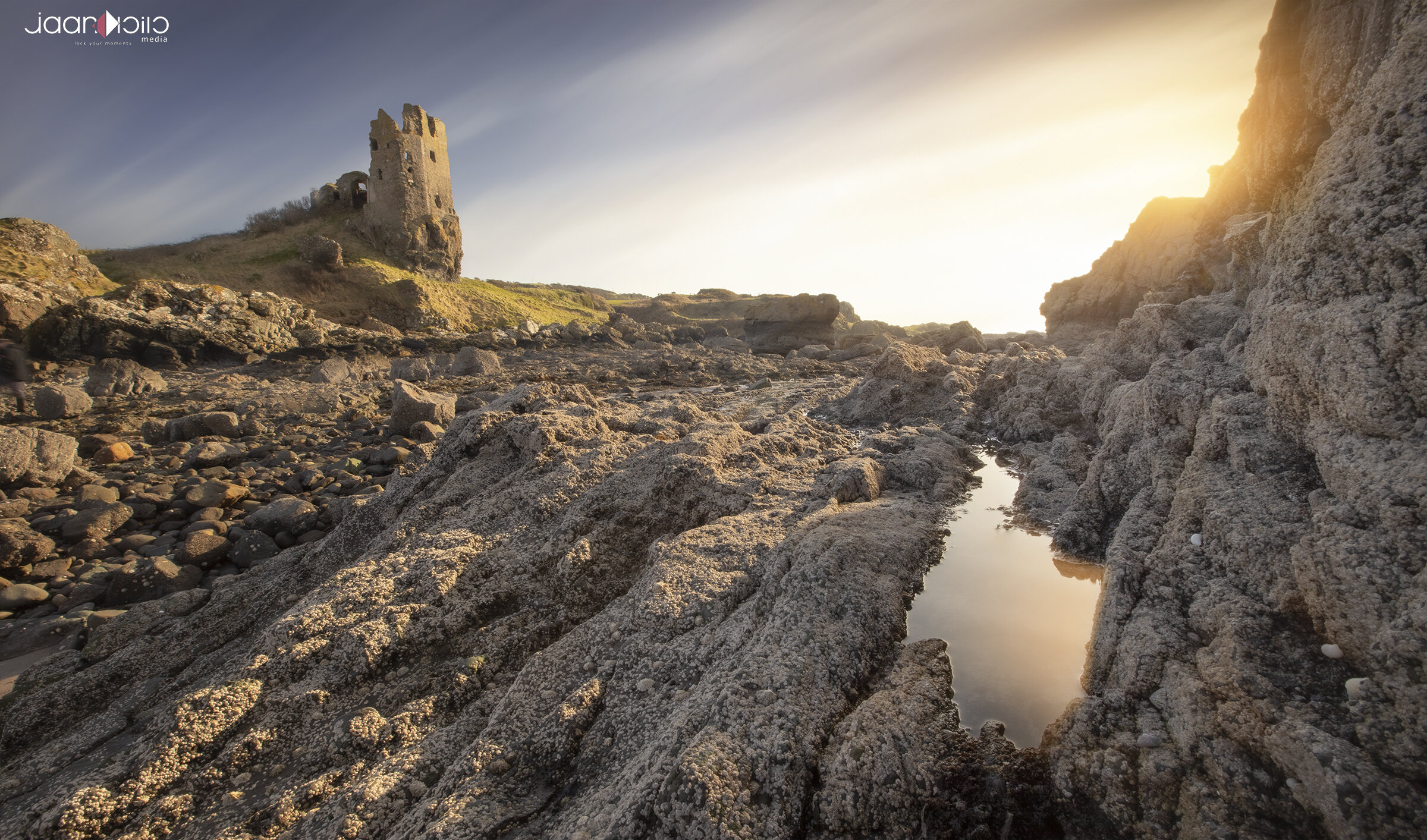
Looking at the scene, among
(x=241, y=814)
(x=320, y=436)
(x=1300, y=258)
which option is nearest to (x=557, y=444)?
(x=241, y=814)

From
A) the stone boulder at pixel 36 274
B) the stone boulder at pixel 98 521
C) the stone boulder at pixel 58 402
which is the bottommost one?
the stone boulder at pixel 98 521

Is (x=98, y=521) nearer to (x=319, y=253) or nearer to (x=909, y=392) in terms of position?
(x=909, y=392)

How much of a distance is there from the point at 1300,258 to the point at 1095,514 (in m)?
2.51

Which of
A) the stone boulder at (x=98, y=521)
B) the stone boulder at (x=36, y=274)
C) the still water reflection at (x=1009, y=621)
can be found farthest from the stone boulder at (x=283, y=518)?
the stone boulder at (x=36, y=274)

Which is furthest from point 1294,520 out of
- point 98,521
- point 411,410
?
point 411,410

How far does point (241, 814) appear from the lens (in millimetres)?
2658

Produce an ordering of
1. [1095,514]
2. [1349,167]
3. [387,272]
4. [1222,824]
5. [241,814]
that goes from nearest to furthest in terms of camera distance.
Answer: [1222,824]
[241,814]
[1349,167]
[1095,514]
[387,272]

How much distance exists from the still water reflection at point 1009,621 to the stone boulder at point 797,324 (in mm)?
31125

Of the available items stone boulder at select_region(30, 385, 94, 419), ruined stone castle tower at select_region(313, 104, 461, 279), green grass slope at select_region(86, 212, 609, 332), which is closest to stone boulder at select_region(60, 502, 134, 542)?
stone boulder at select_region(30, 385, 94, 419)

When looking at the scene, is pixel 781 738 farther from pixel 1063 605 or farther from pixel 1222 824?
pixel 1063 605

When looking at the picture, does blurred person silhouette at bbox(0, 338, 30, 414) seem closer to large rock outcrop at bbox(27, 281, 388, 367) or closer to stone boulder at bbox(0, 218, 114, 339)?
large rock outcrop at bbox(27, 281, 388, 367)

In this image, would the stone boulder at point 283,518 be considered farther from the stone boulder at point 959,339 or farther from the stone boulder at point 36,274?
the stone boulder at point 959,339

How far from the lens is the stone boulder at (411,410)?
11.0m

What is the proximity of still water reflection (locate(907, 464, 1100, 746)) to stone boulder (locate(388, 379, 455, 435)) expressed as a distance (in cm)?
974
